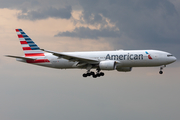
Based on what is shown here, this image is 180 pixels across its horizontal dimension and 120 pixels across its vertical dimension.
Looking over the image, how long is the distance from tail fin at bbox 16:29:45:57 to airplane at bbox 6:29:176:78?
0.70 metres

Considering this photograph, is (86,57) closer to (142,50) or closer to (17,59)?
(142,50)

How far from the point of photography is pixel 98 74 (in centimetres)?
5119

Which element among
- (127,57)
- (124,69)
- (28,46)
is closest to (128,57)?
(127,57)

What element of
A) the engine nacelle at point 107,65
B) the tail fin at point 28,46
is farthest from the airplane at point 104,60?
the tail fin at point 28,46

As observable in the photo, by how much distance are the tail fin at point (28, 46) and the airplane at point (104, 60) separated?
2.29 ft

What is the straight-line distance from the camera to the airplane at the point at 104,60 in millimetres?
47094

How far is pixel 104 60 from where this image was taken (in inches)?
1916

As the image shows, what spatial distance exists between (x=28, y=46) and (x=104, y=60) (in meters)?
16.0

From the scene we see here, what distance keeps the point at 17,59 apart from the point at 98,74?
15.6m

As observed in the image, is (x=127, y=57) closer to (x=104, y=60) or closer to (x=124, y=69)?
(x=104, y=60)

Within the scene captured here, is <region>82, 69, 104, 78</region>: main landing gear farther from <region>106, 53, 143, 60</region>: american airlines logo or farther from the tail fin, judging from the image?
the tail fin

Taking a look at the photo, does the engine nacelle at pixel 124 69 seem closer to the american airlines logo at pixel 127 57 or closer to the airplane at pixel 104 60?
the airplane at pixel 104 60

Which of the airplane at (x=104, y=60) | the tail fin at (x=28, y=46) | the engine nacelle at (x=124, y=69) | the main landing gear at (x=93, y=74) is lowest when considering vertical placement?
the main landing gear at (x=93, y=74)

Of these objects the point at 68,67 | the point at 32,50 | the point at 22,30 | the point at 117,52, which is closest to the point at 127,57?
the point at 117,52
